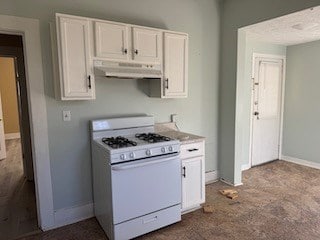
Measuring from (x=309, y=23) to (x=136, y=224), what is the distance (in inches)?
129

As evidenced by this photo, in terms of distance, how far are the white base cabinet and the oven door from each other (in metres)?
0.15

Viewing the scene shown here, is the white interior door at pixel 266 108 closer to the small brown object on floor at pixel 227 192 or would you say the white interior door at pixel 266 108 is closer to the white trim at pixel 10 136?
the small brown object on floor at pixel 227 192

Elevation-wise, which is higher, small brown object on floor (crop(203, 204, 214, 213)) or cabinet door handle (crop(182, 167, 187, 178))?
cabinet door handle (crop(182, 167, 187, 178))

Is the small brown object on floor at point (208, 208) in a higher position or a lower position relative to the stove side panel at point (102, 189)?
lower

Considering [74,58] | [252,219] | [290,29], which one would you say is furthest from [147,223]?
[290,29]

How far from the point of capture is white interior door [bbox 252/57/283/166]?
4246mm

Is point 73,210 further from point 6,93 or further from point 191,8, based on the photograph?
point 6,93

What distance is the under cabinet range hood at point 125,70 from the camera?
2.34m

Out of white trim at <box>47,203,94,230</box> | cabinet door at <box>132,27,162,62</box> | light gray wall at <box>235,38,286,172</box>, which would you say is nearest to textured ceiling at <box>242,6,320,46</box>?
light gray wall at <box>235,38,286,172</box>

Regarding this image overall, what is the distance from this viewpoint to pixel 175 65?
2865 mm

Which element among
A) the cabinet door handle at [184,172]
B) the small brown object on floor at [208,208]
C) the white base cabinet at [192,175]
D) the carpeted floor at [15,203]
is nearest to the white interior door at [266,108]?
the small brown object on floor at [208,208]

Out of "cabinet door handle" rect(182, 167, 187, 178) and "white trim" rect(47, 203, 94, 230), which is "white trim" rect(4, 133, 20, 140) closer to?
"white trim" rect(47, 203, 94, 230)

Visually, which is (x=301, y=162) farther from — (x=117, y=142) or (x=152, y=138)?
(x=117, y=142)

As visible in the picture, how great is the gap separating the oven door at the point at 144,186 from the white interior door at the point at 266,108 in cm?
247
